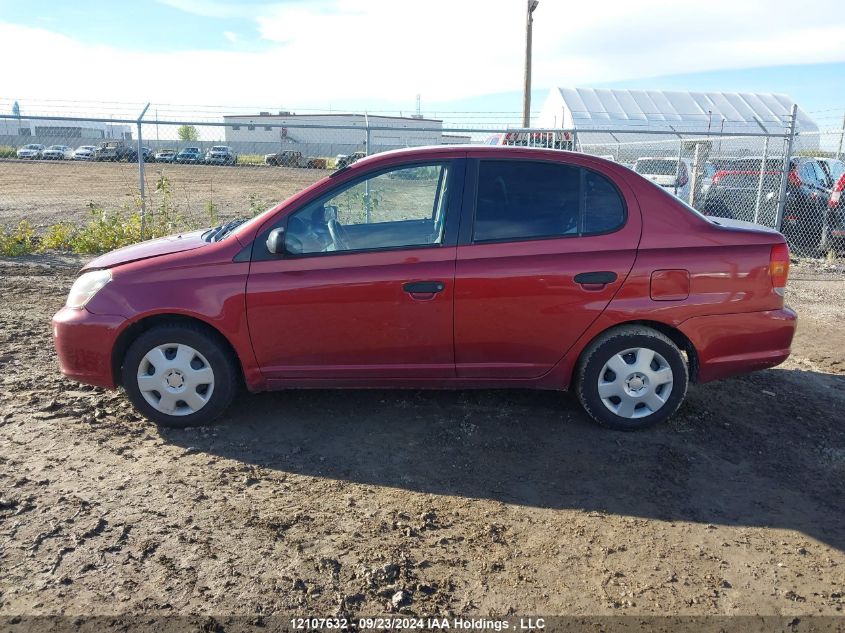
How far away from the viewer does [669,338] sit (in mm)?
4246

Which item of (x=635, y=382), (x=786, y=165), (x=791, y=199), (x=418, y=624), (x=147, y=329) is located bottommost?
(x=418, y=624)

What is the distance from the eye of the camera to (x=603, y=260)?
159 inches

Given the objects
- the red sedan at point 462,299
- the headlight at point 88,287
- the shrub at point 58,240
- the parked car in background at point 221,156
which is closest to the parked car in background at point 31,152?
the parked car in background at point 221,156

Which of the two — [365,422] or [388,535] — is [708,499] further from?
[365,422]

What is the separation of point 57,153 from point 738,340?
14.0m

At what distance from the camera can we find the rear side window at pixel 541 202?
411 centimetres

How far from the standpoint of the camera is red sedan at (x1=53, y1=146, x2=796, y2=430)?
4.04 m

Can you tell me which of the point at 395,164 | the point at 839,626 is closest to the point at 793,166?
the point at 395,164

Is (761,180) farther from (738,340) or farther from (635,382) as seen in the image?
(635,382)

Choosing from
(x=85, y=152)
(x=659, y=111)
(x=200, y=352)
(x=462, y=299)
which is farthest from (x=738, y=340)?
(x=659, y=111)

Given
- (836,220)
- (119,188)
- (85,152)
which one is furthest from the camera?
(119,188)

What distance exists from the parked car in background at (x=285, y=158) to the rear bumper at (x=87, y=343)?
7867mm

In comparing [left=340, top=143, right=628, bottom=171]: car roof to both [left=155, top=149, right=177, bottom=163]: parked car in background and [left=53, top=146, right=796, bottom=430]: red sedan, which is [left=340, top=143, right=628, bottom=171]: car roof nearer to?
[left=53, top=146, right=796, bottom=430]: red sedan

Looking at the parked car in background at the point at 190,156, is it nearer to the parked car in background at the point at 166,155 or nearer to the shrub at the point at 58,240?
the parked car in background at the point at 166,155
